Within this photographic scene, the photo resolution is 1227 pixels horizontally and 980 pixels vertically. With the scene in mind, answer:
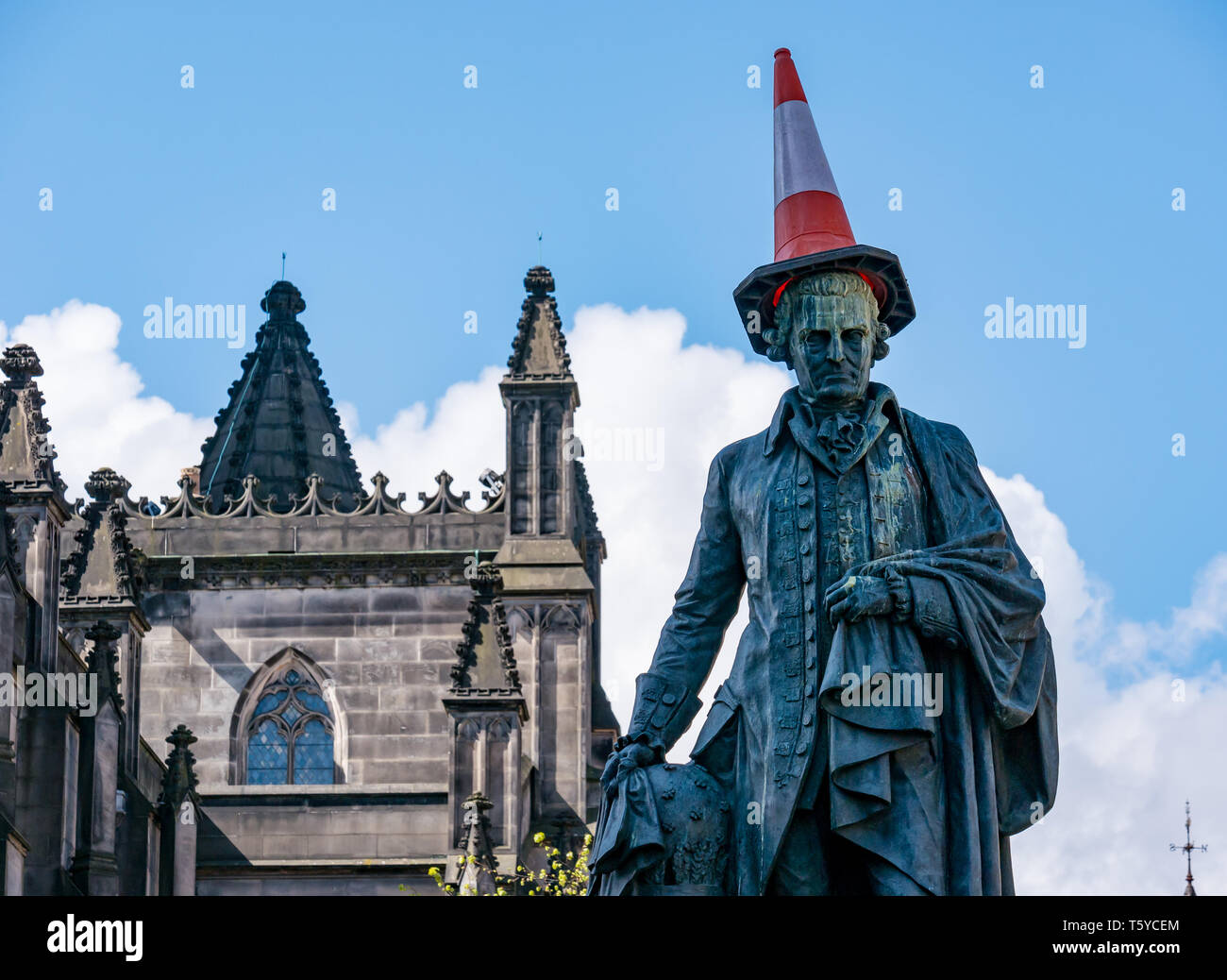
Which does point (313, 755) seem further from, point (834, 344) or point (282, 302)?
point (834, 344)

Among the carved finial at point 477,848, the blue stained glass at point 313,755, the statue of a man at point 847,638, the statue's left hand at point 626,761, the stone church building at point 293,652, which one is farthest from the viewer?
the blue stained glass at point 313,755

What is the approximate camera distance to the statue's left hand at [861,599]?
26.7ft

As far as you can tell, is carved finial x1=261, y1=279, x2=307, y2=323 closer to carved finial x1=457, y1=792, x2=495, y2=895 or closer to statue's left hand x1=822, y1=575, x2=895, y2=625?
carved finial x1=457, y1=792, x2=495, y2=895

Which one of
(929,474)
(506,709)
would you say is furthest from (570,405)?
(929,474)

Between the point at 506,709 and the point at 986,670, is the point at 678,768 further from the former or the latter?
the point at 506,709

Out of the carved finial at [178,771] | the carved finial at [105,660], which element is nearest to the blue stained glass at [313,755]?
the carved finial at [178,771]

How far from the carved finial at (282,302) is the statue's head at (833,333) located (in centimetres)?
4129

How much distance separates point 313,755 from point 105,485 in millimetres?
8401

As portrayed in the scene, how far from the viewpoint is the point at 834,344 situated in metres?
8.70

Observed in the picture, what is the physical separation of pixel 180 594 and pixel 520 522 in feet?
19.6

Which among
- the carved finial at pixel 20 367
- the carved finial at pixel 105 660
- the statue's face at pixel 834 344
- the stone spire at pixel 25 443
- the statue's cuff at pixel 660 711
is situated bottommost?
the statue's cuff at pixel 660 711

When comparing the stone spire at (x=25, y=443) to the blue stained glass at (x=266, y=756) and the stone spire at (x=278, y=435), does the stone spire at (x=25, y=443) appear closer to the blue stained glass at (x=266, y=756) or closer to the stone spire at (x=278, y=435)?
the blue stained glass at (x=266, y=756)
